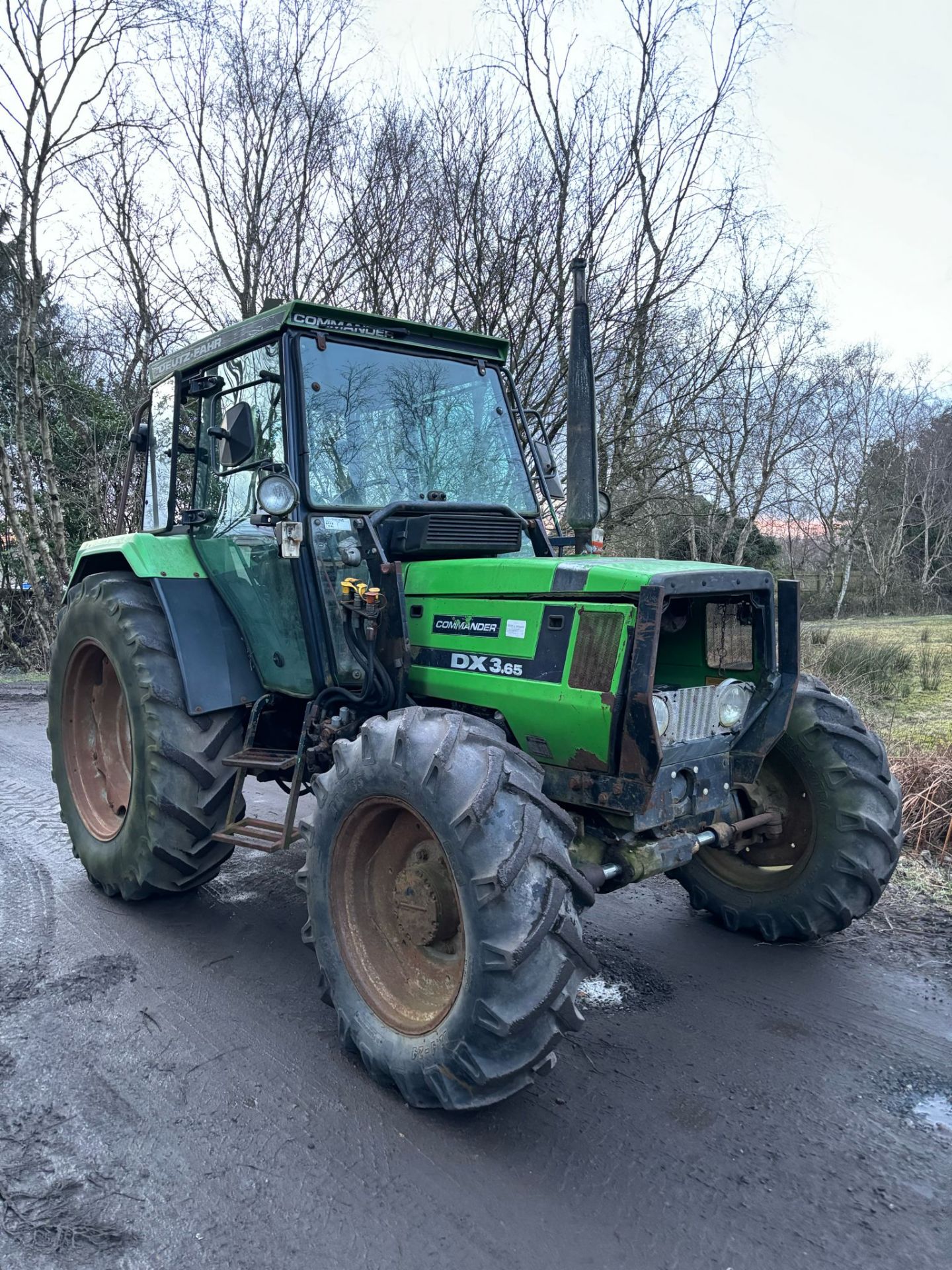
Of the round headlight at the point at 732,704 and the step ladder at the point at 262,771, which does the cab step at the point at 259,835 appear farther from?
the round headlight at the point at 732,704

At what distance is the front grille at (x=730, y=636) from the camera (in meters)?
3.31

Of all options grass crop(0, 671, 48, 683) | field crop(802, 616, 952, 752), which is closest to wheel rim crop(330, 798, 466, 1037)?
field crop(802, 616, 952, 752)

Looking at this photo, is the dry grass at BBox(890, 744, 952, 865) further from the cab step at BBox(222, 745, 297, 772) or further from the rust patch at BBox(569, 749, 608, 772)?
the cab step at BBox(222, 745, 297, 772)

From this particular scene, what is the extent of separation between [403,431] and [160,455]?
5.23 feet

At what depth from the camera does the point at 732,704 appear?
324cm

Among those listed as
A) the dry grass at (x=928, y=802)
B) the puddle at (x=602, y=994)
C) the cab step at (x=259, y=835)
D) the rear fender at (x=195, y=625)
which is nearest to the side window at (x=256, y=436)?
the rear fender at (x=195, y=625)

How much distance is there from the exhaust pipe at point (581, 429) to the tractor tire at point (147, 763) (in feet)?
5.99

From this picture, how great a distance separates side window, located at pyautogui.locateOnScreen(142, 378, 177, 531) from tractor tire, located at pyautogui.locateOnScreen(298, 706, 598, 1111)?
2.27 m

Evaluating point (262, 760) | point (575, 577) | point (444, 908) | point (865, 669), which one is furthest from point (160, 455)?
point (865, 669)

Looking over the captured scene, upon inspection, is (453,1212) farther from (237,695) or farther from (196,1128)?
(237,695)

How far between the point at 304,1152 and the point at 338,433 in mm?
2585

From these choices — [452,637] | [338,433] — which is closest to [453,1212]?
[452,637]

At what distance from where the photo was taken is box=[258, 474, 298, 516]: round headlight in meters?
3.33

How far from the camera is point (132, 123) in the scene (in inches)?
434
